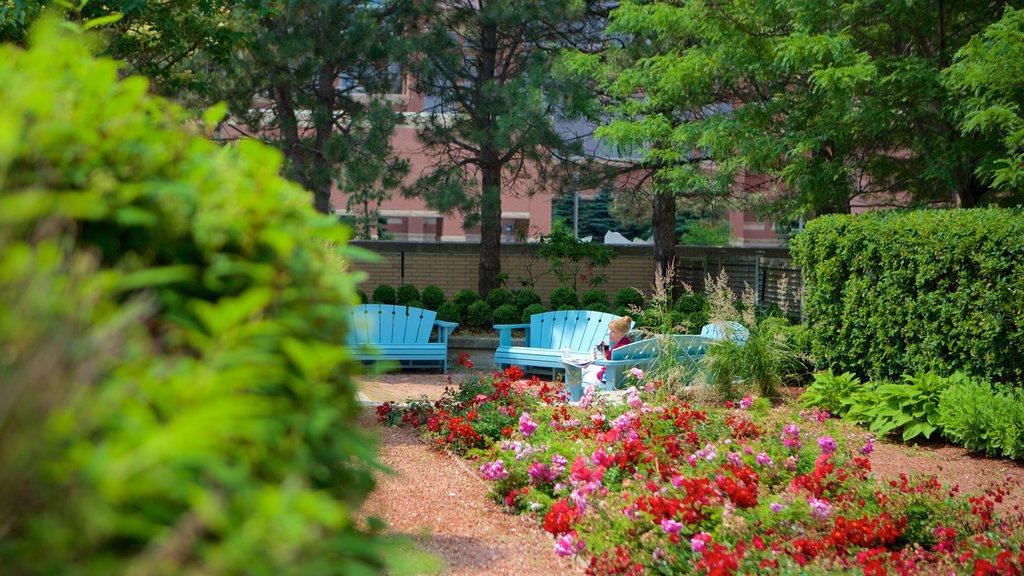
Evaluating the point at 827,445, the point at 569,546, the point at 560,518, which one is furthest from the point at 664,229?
the point at 569,546

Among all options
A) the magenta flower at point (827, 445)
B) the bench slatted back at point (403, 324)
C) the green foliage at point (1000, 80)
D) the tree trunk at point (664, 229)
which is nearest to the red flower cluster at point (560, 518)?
the magenta flower at point (827, 445)

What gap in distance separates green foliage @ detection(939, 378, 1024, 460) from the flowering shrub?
1.58m

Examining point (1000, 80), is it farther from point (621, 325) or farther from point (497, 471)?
point (497, 471)

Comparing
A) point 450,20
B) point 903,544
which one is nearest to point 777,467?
point 903,544

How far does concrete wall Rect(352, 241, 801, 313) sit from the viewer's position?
1922cm

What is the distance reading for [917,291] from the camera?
27.3ft

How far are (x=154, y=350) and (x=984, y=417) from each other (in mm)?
7025

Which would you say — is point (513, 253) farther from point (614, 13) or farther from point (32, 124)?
point (32, 124)

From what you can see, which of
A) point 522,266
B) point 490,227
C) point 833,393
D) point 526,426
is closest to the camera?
point 526,426

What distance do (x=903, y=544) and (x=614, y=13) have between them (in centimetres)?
991

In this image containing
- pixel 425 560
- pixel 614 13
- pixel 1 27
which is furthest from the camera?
pixel 614 13

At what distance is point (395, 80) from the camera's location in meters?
17.6

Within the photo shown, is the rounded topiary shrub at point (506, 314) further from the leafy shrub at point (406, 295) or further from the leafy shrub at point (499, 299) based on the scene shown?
the leafy shrub at point (406, 295)

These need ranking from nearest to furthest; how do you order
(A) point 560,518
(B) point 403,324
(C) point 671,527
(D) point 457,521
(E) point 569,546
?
(C) point 671,527
(E) point 569,546
(A) point 560,518
(D) point 457,521
(B) point 403,324
